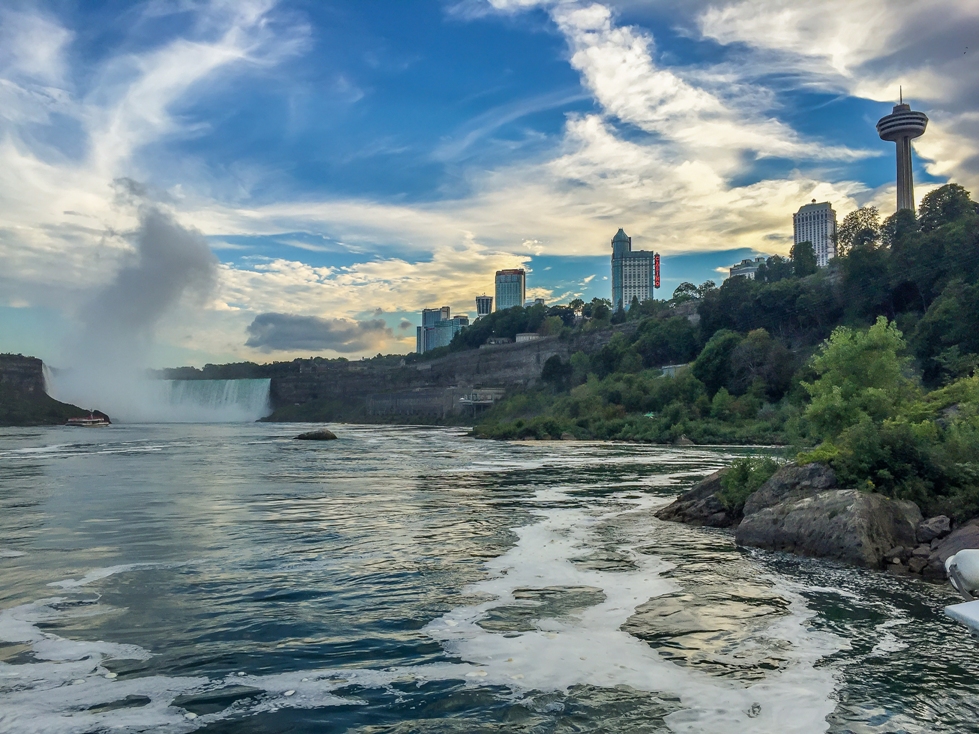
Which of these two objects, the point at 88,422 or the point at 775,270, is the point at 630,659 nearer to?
the point at 88,422

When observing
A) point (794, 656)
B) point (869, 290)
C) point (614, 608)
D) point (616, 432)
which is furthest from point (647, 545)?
point (869, 290)

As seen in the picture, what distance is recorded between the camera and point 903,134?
172 meters

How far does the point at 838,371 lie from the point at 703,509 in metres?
7.86

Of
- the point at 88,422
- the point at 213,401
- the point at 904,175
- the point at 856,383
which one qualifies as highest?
the point at 904,175

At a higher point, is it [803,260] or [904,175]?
[904,175]

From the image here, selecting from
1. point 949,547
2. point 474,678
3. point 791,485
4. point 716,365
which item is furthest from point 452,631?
point 716,365

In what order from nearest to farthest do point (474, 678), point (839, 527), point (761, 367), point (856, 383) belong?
point (474, 678)
point (839, 527)
point (856, 383)
point (761, 367)

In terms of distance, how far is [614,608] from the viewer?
11.4 metres

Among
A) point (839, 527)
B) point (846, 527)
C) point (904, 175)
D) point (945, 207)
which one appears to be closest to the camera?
point (846, 527)

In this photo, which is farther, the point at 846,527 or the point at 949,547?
the point at 846,527

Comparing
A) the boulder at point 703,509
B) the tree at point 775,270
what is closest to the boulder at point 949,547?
the boulder at point 703,509

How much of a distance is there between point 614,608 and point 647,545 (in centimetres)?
535

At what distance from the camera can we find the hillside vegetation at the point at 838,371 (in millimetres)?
17234

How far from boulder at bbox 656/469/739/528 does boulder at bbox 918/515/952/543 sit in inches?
202
